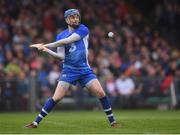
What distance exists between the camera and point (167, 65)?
90.2ft

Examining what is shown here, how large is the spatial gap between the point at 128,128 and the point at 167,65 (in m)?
12.9

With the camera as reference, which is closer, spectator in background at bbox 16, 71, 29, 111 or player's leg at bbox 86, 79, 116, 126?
player's leg at bbox 86, 79, 116, 126

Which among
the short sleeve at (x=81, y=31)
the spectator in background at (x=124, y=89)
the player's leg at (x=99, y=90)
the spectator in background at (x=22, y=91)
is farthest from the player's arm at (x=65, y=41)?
the spectator in background at (x=124, y=89)

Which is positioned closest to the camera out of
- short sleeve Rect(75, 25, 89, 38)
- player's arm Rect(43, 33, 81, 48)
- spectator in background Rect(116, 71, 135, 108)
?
player's arm Rect(43, 33, 81, 48)

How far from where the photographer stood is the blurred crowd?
25.9 metres

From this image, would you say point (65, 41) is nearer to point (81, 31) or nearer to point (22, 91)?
point (81, 31)

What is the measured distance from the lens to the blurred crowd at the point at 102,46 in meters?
25.9

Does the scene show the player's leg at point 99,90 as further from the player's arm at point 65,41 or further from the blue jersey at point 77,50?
the player's arm at point 65,41

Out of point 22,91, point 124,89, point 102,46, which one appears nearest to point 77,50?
point 22,91

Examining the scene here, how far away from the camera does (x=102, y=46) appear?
27891 millimetres

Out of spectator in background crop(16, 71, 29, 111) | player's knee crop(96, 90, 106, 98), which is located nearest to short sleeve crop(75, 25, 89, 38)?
player's knee crop(96, 90, 106, 98)

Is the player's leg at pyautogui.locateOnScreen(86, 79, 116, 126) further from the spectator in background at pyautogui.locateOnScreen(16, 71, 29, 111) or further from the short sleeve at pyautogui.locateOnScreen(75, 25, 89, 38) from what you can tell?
the spectator in background at pyautogui.locateOnScreen(16, 71, 29, 111)

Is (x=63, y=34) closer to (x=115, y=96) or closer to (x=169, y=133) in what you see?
(x=169, y=133)

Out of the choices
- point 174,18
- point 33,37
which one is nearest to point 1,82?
point 33,37
